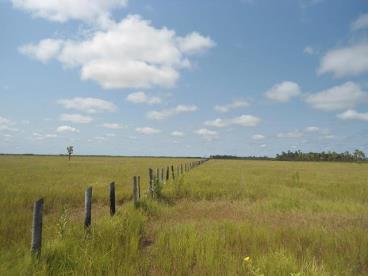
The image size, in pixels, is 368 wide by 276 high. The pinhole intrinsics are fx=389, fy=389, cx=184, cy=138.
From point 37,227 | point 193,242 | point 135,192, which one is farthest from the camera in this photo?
point 135,192

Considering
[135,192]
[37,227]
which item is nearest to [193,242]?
[37,227]

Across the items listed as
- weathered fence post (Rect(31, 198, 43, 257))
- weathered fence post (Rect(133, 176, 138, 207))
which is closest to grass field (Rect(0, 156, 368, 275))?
weathered fence post (Rect(31, 198, 43, 257))

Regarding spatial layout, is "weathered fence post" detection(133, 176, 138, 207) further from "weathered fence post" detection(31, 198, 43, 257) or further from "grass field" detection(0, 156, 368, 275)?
"weathered fence post" detection(31, 198, 43, 257)

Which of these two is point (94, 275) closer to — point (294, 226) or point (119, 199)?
point (294, 226)

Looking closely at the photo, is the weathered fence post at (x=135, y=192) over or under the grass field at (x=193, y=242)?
over

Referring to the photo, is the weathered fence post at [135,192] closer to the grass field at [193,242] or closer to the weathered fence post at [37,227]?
the grass field at [193,242]

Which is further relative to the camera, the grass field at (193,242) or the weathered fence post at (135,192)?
the weathered fence post at (135,192)

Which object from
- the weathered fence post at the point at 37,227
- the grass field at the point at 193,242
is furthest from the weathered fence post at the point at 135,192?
the weathered fence post at the point at 37,227

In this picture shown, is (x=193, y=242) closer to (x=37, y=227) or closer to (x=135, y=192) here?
(x=37, y=227)

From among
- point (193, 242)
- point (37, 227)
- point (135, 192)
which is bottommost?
point (193, 242)

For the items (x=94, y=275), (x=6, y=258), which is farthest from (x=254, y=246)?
(x=6, y=258)

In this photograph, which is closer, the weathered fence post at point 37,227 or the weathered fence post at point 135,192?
the weathered fence post at point 37,227

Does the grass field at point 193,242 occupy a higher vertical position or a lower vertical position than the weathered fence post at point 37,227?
lower

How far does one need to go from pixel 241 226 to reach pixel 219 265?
296cm
